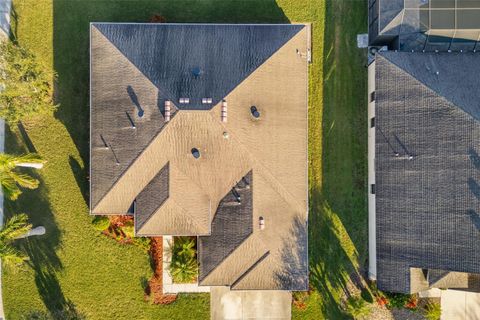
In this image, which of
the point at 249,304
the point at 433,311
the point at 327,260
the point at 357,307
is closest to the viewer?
the point at 357,307

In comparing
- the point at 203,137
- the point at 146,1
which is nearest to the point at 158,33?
the point at 146,1

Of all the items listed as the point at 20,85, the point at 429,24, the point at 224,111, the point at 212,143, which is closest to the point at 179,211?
the point at 212,143

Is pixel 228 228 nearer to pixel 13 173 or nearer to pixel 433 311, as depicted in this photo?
pixel 13 173

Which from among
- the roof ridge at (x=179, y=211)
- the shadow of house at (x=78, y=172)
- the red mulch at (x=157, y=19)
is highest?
the red mulch at (x=157, y=19)

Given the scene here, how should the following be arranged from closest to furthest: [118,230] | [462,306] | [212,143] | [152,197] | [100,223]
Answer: [212,143] → [152,197] → [100,223] → [462,306] → [118,230]

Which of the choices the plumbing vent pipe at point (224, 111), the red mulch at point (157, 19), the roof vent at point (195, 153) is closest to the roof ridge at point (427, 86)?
the plumbing vent pipe at point (224, 111)

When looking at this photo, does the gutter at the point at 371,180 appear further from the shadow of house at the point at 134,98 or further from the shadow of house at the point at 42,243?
the shadow of house at the point at 42,243

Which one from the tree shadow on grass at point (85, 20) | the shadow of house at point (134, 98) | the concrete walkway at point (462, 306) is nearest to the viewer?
the shadow of house at point (134, 98)

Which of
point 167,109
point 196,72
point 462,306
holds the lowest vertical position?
point 462,306
